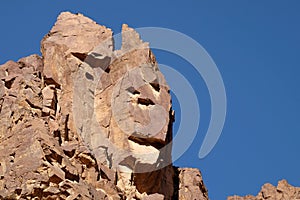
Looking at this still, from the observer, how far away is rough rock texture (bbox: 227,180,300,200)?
121812mm

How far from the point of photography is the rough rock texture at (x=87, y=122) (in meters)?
91.8

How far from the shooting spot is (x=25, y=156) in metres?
91.9

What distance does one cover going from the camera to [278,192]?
12219cm

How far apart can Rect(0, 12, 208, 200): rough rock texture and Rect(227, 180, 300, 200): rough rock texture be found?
1012 cm

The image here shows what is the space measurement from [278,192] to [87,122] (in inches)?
1042

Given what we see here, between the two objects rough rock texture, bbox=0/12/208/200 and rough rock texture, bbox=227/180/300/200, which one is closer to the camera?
rough rock texture, bbox=0/12/208/200

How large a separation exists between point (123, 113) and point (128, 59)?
604 centimetres

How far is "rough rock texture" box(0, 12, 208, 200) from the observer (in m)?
91.8

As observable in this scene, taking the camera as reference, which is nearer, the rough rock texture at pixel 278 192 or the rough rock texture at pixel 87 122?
the rough rock texture at pixel 87 122

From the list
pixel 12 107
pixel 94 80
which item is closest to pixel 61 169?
pixel 12 107

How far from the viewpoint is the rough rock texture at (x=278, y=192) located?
121812 millimetres

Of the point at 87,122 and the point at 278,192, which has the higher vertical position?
the point at 278,192

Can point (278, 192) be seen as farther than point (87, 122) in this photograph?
Yes

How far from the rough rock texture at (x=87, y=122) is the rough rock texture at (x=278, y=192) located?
33.2 ft
